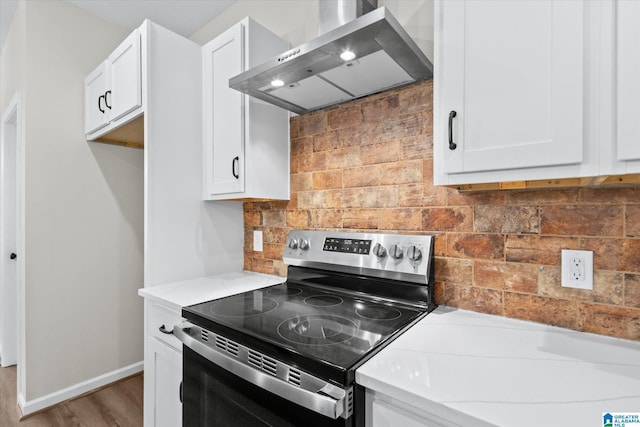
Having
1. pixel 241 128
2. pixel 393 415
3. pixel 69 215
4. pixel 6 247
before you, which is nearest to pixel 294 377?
pixel 393 415

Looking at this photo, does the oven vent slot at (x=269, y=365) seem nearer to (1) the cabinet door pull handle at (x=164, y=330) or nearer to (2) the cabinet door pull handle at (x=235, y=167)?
(1) the cabinet door pull handle at (x=164, y=330)

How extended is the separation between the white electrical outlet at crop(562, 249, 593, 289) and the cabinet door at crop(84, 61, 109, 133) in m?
2.52

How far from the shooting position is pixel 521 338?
3.34 ft

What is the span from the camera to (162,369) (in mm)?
1545

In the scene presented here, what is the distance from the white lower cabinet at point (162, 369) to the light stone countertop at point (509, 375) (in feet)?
3.39

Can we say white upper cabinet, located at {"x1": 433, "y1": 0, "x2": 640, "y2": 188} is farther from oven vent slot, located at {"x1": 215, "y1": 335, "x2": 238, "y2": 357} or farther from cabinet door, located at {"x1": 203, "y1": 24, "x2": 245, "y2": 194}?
cabinet door, located at {"x1": 203, "y1": 24, "x2": 245, "y2": 194}

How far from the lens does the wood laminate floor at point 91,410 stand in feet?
6.62

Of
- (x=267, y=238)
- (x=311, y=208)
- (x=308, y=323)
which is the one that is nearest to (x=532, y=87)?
(x=308, y=323)

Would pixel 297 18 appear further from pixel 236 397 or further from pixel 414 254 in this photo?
pixel 236 397

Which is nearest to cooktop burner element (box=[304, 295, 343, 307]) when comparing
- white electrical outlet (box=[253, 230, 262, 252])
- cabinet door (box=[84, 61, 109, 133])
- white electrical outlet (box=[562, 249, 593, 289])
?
white electrical outlet (box=[253, 230, 262, 252])

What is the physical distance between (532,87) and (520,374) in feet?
2.49

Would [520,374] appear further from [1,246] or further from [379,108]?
[1,246]

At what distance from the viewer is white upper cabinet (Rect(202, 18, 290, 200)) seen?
1.67m

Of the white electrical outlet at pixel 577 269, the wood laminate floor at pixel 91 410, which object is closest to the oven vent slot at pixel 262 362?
the white electrical outlet at pixel 577 269
